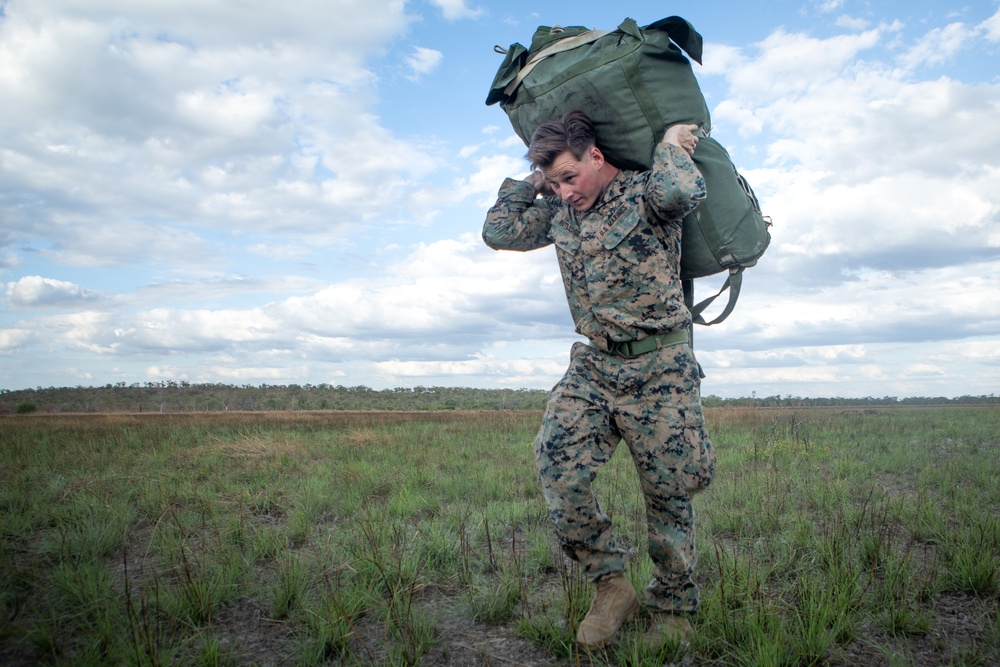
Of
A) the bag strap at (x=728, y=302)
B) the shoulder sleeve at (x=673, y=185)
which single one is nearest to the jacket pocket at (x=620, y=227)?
the shoulder sleeve at (x=673, y=185)

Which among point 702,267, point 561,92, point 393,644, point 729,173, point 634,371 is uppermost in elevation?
point 561,92

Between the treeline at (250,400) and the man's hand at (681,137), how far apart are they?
2229 cm

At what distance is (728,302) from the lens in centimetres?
350

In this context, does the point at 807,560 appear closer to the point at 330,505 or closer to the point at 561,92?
the point at 561,92

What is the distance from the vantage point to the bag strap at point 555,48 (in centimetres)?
320

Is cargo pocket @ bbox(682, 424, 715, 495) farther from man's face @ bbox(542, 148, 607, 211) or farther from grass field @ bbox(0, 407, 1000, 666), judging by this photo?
man's face @ bbox(542, 148, 607, 211)

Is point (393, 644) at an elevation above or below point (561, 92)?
below

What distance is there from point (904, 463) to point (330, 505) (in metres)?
7.04

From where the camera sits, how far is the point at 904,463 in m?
8.22

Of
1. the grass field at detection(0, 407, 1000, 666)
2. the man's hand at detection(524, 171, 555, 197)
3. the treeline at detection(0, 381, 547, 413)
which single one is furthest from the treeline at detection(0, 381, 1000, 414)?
the man's hand at detection(524, 171, 555, 197)

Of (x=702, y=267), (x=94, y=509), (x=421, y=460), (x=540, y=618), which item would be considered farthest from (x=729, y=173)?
(x=421, y=460)

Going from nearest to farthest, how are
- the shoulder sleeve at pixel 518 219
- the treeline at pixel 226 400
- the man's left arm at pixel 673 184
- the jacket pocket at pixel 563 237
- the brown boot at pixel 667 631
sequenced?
the man's left arm at pixel 673 184 → the brown boot at pixel 667 631 → the jacket pocket at pixel 563 237 → the shoulder sleeve at pixel 518 219 → the treeline at pixel 226 400

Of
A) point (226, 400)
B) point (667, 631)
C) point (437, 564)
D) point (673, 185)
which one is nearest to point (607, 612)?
point (667, 631)

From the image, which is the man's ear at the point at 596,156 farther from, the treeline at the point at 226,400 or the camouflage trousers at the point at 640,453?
the treeline at the point at 226,400
